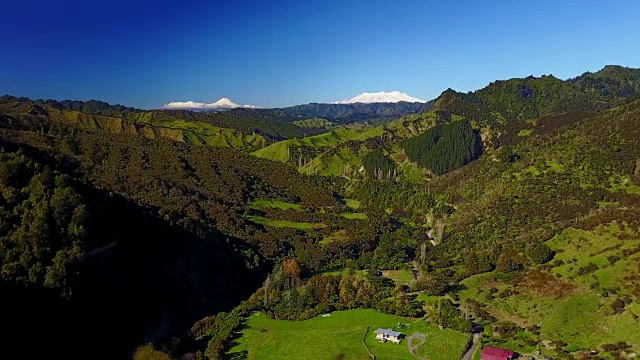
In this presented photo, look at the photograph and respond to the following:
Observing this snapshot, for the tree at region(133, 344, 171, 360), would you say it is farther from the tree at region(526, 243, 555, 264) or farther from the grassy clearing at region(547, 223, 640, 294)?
the tree at region(526, 243, 555, 264)

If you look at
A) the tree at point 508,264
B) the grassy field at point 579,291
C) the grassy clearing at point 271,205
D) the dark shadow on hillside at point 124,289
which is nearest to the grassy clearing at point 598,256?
the grassy field at point 579,291

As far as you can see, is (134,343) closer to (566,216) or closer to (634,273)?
(634,273)

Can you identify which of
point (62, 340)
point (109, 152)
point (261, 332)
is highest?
point (109, 152)

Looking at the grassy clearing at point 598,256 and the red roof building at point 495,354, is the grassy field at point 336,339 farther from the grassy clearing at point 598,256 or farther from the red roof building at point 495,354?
the grassy clearing at point 598,256

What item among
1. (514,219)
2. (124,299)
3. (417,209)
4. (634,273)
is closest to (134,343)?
(124,299)

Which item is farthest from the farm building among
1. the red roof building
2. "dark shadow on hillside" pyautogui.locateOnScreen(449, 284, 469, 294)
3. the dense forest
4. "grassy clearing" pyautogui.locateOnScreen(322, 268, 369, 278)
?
"grassy clearing" pyautogui.locateOnScreen(322, 268, 369, 278)
